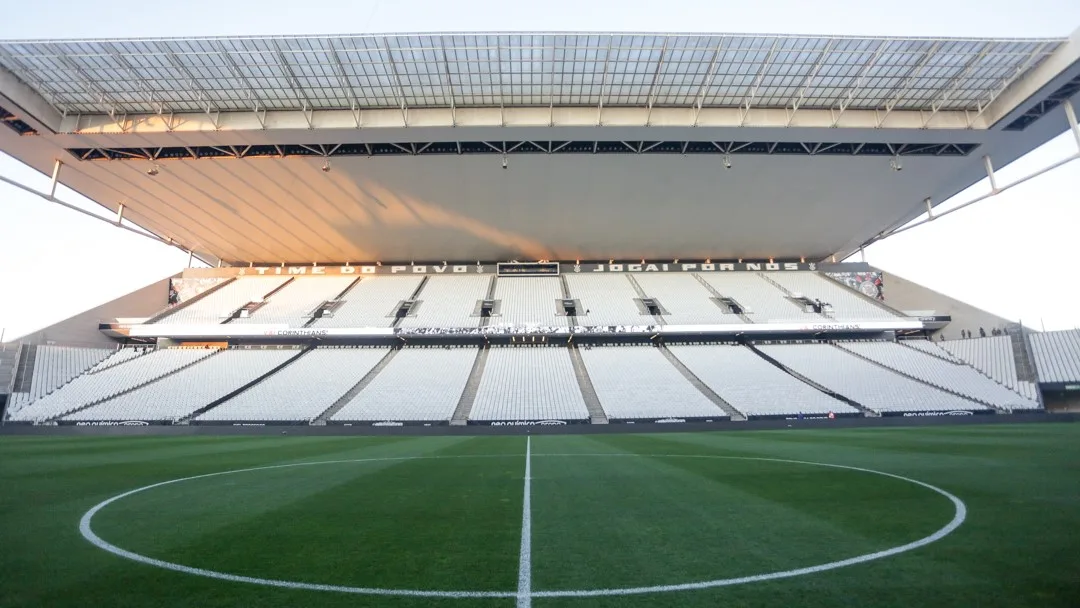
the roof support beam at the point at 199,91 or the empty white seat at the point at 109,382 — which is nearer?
the roof support beam at the point at 199,91

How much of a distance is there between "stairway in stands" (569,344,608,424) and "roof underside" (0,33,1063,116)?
1615cm

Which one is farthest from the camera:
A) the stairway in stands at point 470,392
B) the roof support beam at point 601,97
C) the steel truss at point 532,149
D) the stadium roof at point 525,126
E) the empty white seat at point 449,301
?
the empty white seat at point 449,301

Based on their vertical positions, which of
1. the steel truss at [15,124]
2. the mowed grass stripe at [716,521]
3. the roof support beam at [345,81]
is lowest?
the mowed grass stripe at [716,521]

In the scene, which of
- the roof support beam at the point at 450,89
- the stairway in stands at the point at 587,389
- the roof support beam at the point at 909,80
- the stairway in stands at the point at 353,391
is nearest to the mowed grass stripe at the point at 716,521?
the stairway in stands at the point at 587,389

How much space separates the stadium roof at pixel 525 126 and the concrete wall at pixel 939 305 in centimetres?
715

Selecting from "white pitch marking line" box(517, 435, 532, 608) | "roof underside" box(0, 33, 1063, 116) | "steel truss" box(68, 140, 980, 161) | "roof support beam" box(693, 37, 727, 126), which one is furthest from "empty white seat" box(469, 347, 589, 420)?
"white pitch marking line" box(517, 435, 532, 608)

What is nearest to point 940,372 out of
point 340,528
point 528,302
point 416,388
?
point 528,302

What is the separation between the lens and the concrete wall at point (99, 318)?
31.6 metres

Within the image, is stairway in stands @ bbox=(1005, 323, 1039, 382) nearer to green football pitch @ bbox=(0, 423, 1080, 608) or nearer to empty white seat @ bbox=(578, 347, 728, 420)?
empty white seat @ bbox=(578, 347, 728, 420)

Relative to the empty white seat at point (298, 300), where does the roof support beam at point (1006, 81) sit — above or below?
above

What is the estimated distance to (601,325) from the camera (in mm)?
34344

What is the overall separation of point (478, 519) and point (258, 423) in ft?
76.7

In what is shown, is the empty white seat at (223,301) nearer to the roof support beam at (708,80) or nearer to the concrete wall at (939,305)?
the roof support beam at (708,80)

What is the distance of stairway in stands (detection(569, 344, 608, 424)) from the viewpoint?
25.5 metres
